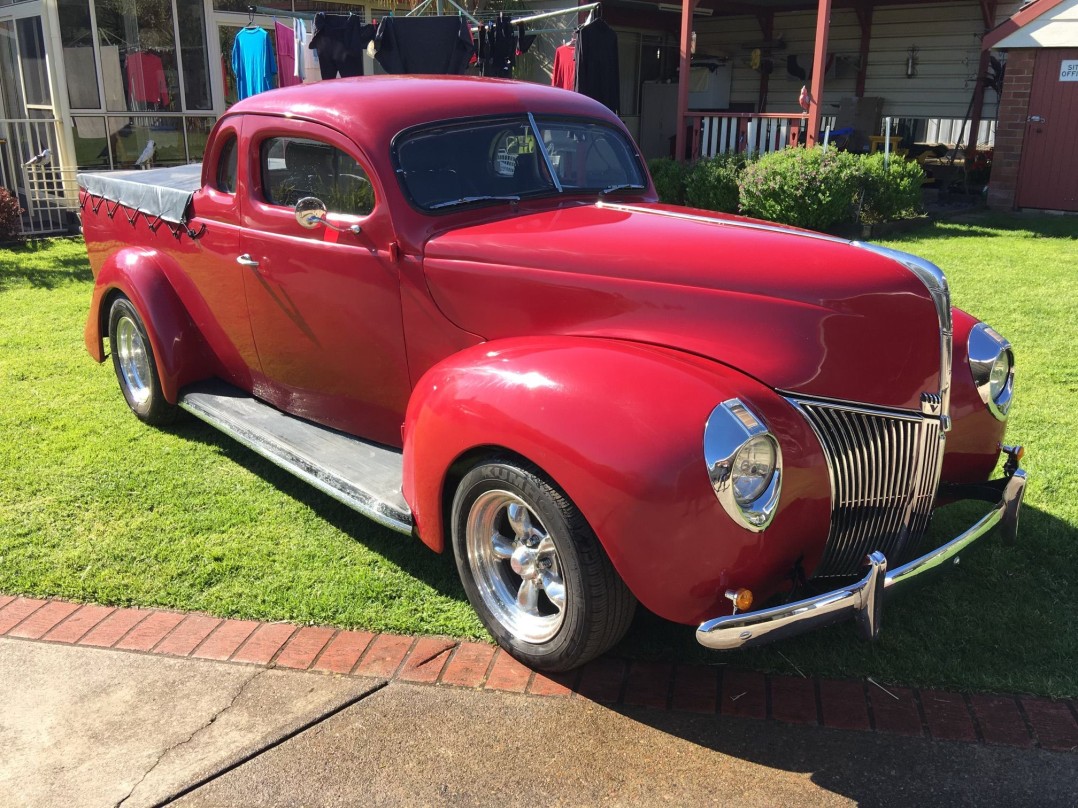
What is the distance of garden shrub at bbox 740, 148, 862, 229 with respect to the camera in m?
10.6

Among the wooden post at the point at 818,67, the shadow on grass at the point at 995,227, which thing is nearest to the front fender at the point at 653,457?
the shadow on grass at the point at 995,227

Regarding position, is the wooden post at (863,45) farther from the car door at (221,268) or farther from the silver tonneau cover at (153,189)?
the car door at (221,268)

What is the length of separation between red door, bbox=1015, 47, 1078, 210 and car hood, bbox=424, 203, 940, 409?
38.7 ft

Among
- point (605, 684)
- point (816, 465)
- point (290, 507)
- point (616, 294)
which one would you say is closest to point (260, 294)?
point (290, 507)

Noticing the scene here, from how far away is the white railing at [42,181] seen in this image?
12.0 m

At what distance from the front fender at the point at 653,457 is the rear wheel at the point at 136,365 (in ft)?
9.69

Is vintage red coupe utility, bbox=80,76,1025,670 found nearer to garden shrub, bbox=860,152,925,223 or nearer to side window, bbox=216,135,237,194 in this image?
side window, bbox=216,135,237,194

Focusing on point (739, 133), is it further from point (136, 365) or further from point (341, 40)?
point (136, 365)

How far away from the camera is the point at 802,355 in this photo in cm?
286

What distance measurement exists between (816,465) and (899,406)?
43 cm

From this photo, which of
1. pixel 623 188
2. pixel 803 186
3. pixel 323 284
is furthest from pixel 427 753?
pixel 803 186

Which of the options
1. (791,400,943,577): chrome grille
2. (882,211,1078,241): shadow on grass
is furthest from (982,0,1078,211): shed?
(791,400,943,577): chrome grille

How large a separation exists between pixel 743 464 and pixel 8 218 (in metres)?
11.1

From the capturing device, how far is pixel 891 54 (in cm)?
1608
